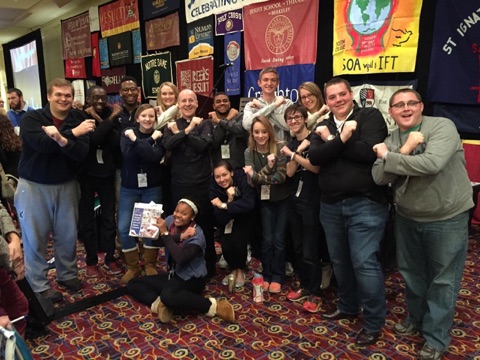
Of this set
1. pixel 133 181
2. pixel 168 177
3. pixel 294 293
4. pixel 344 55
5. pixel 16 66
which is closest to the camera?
pixel 294 293

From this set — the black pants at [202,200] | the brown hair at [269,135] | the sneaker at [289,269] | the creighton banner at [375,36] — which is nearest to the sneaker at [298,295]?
the sneaker at [289,269]

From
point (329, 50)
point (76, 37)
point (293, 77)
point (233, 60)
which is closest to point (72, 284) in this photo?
point (293, 77)

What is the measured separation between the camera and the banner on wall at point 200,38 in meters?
5.91

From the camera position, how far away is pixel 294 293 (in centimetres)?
296

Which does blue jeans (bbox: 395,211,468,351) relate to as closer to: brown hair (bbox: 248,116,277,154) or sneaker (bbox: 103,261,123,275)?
brown hair (bbox: 248,116,277,154)

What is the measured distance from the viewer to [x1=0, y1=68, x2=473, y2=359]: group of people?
2.02 metres

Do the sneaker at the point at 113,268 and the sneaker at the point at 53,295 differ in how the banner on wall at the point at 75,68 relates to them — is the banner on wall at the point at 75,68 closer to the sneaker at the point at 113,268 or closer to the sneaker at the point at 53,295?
the sneaker at the point at 113,268

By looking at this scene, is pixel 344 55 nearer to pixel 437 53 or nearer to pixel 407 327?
pixel 437 53

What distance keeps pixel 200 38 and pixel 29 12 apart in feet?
20.9

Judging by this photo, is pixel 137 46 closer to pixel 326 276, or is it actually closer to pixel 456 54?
pixel 456 54

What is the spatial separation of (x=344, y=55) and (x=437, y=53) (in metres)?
0.93

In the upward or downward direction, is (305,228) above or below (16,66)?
below

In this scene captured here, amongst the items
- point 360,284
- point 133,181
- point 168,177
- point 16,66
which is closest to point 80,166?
point 133,181

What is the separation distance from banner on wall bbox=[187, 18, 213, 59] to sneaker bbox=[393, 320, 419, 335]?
4727mm
